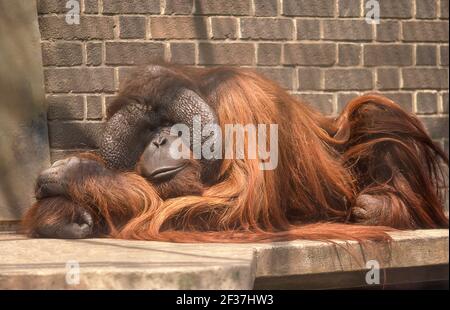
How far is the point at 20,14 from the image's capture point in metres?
4.44

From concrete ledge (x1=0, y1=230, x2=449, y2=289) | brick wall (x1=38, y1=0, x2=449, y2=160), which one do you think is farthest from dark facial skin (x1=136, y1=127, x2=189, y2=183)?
brick wall (x1=38, y1=0, x2=449, y2=160)

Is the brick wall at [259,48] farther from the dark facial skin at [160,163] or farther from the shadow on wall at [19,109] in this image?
the dark facial skin at [160,163]

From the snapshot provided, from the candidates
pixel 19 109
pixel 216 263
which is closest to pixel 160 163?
pixel 216 263

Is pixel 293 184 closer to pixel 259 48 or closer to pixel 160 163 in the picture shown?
pixel 160 163

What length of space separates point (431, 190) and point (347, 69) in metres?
1.28

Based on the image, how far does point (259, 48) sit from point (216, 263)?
7.31ft

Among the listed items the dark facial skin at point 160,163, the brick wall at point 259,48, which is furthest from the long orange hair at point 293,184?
the brick wall at point 259,48

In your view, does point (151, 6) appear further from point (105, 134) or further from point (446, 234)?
point (446, 234)

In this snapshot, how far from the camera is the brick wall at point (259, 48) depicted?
4.52 meters

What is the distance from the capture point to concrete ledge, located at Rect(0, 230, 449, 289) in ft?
8.77

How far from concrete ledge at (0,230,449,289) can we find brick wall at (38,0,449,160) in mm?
981

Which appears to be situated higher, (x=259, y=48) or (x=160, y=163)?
(x=259, y=48)

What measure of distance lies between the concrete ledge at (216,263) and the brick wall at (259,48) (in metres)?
0.98

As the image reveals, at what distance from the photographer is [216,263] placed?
9.04 ft
